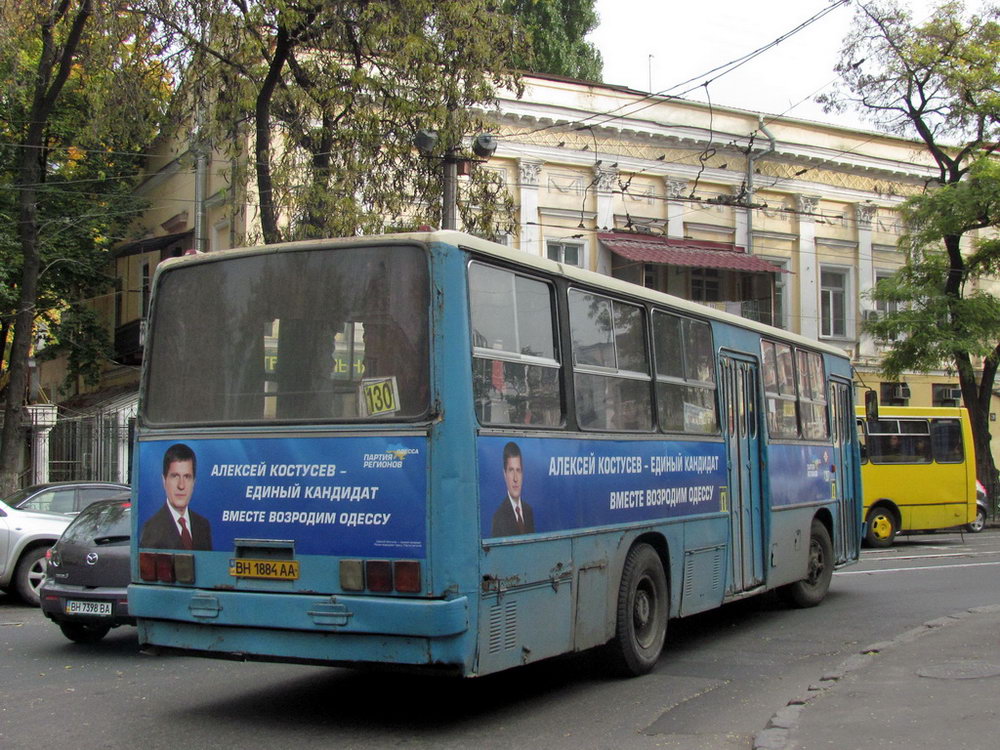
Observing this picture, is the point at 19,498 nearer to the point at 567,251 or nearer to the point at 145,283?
the point at 567,251

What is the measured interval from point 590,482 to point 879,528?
1709 centimetres

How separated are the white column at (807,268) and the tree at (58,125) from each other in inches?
759

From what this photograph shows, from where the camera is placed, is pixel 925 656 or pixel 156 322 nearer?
pixel 156 322

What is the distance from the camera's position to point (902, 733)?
21.3 ft

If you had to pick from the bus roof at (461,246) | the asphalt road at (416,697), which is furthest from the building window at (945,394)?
the bus roof at (461,246)

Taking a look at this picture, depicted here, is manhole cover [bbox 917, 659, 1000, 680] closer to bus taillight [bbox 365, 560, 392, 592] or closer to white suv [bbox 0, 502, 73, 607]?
bus taillight [bbox 365, 560, 392, 592]

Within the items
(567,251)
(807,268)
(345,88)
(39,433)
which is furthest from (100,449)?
(807,268)

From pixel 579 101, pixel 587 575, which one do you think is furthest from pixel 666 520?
pixel 579 101

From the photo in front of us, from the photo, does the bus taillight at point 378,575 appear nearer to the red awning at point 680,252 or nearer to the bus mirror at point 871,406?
the bus mirror at point 871,406

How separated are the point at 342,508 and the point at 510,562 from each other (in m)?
1.06

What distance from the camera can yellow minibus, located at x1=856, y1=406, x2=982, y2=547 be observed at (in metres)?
23.5

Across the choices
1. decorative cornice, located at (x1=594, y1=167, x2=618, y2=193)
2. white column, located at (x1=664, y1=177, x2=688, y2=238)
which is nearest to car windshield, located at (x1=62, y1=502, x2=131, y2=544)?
decorative cornice, located at (x1=594, y1=167, x2=618, y2=193)

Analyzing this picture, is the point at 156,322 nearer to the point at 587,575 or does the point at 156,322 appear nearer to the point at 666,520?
the point at 587,575

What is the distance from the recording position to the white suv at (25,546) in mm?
14016
